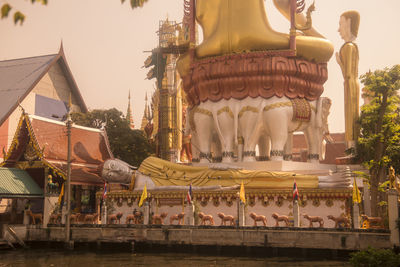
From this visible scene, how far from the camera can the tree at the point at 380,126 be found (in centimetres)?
2348

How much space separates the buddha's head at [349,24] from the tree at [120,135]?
56.7ft

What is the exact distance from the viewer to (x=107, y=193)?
25.2 m

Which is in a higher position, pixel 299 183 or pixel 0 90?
pixel 0 90

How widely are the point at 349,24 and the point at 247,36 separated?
5.56 metres

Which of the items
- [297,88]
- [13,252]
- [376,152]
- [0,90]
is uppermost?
[0,90]

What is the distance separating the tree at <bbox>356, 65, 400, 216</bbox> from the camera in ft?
77.0

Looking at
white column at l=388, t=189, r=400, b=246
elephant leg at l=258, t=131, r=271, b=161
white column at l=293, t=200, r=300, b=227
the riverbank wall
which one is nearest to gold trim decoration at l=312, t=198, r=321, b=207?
white column at l=293, t=200, r=300, b=227

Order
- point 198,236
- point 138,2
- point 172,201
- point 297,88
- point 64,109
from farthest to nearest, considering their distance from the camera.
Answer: point 64,109
point 297,88
point 172,201
point 198,236
point 138,2

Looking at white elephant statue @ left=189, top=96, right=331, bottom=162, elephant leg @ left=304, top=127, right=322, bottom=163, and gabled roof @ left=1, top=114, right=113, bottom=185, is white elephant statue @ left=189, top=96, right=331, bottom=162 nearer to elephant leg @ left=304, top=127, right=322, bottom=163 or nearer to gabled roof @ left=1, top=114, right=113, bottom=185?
elephant leg @ left=304, top=127, right=322, bottom=163

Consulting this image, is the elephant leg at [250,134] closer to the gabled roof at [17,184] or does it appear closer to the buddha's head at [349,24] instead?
the buddha's head at [349,24]

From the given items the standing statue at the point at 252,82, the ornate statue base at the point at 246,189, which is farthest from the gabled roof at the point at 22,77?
the standing statue at the point at 252,82

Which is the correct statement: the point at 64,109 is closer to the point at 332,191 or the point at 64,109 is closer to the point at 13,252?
the point at 13,252

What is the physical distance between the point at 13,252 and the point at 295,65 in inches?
620

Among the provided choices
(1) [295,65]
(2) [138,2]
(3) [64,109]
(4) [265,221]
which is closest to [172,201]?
(4) [265,221]
